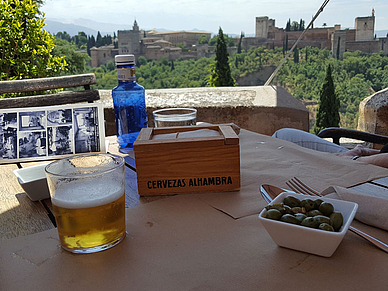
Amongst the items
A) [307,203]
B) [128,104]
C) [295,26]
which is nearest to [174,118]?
[128,104]

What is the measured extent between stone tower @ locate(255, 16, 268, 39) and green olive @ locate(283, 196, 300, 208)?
125 feet

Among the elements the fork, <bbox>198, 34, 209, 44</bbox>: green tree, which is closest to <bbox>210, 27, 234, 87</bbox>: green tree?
the fork

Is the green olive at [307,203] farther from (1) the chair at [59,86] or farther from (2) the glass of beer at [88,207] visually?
(1) the chair at [59,86]

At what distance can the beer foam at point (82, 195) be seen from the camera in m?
0.51

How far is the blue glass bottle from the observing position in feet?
3.35

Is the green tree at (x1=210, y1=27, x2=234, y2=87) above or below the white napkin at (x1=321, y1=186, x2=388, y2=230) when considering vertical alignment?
above

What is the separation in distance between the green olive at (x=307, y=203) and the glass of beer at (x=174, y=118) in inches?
18.4

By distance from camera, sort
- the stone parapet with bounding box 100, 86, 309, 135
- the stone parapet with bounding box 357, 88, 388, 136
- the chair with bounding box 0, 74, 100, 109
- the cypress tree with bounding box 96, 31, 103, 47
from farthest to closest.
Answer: the cypress tree with bounding box 96, 31, 103, 47 < the stone parapet with bounding box 357, 88, 388, 136 < the stone parapet with bounding box 100, 86, 309, 135 < the chair with bounding box 0, 74, 100, 109

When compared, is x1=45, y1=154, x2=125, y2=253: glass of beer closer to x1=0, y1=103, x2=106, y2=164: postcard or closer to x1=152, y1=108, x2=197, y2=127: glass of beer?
x1=152, y1=108, x2=197, y2=127: glass of beer

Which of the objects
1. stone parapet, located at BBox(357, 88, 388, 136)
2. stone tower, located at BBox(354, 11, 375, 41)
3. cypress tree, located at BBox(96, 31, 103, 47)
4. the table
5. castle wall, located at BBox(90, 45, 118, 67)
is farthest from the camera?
cypress tree, located at BBox(96, 31, 103, 47)

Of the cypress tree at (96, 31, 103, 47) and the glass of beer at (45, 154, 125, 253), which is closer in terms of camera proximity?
the glass of beer at (45, 154, 125, 253)

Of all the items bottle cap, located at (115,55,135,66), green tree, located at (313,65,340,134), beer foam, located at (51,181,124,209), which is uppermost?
bottle cap, located at (115,55,135,66)

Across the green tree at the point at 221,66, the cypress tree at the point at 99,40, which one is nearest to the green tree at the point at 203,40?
the cypress tree at the point at 99,40

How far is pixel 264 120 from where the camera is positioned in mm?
2314
